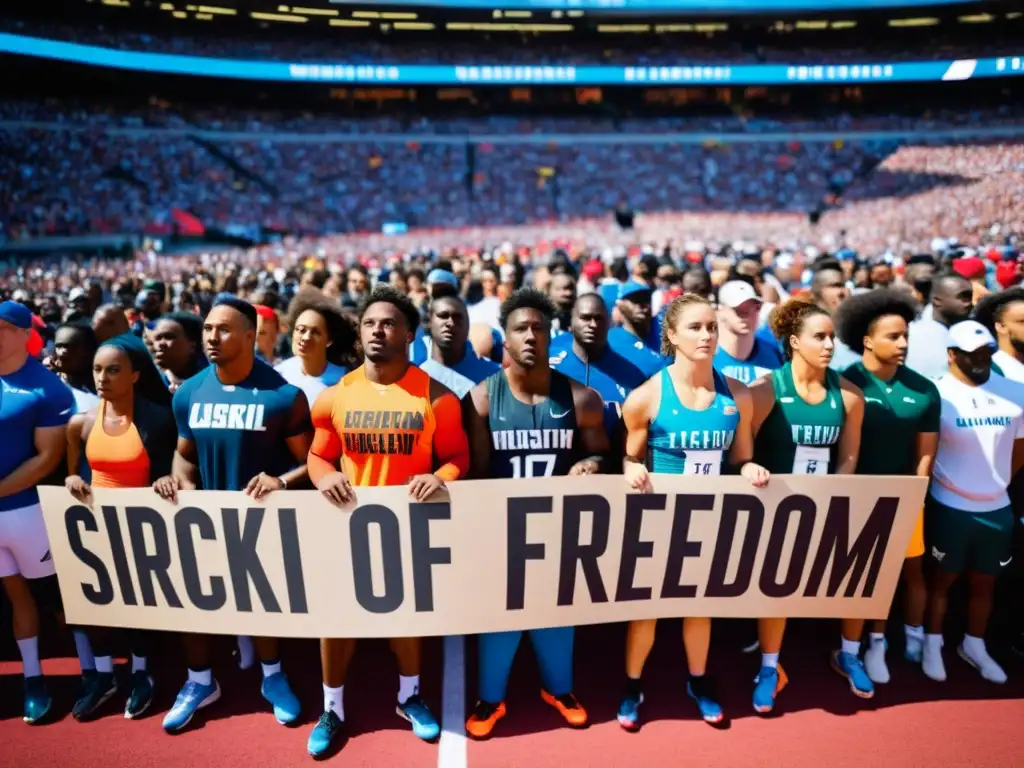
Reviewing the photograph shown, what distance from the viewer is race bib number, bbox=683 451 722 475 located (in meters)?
3.57

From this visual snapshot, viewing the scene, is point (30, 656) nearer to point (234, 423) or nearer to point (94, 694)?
point (94, 694)

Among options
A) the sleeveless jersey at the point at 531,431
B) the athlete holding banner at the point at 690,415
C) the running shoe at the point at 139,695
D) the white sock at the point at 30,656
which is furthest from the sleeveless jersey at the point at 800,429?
the white sock at the point at 30,656

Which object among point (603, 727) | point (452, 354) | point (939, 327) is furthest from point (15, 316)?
point (939, 327)

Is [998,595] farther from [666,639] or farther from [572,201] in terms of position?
[572,201]

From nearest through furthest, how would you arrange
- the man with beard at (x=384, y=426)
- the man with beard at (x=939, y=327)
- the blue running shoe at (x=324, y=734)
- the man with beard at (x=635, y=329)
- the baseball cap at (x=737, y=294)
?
the man with beard at (x=384, y=426) → the blue running shoe at (x=324, y=734) → the baseball cap at (x=737, y=294) → the man with beard at (x=635, y=329) → the man with beard at (x=939, y=327)

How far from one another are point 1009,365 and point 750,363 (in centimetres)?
148

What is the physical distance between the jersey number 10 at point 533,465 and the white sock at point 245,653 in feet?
6.90

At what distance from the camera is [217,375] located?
3.66m

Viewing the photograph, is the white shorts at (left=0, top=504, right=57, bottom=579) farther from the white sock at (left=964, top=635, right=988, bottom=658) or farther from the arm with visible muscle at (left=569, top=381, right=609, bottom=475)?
the white sock at (left=964, top=635, right=988, bottom=658)

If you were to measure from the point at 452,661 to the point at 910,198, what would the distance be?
3002 centimetres

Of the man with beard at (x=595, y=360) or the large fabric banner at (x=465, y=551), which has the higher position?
the man with beard at (x=595, y=360)

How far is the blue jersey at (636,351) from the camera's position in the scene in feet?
16.2

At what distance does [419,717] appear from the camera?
374 centimetres

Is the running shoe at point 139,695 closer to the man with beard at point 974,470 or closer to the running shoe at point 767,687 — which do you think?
the running shoe at point 767,687
